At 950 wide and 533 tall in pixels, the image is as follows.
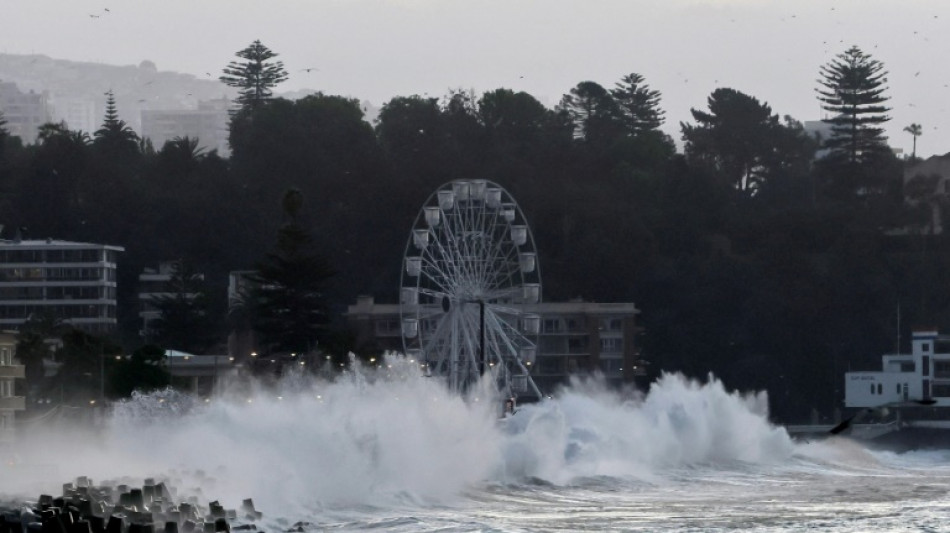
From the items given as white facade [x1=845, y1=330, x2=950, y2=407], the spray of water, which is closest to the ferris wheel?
the spray of water

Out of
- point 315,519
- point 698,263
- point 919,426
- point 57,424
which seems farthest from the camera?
point 698,263

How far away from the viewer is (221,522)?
127 ft

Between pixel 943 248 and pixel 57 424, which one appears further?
pixel 943 248

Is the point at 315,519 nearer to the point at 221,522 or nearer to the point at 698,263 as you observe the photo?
the point at 221,522

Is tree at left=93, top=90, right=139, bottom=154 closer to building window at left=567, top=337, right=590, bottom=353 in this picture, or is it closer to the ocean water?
building window at left=567, top=337, right=590, bottom=353

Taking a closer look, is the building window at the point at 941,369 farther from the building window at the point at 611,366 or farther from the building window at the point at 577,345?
the building window at the point at 577,345

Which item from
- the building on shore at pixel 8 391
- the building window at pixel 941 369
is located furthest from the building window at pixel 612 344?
the building on shore at pixel 8 391

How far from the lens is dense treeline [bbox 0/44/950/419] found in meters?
117

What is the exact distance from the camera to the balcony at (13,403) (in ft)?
216

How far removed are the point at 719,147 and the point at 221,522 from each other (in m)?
116

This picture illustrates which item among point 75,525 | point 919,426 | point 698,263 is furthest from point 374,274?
point 75,525

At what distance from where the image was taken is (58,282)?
11825 centimetres

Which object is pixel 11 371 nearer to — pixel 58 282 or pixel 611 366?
pixel 58 282

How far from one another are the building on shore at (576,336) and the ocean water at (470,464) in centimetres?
3481
